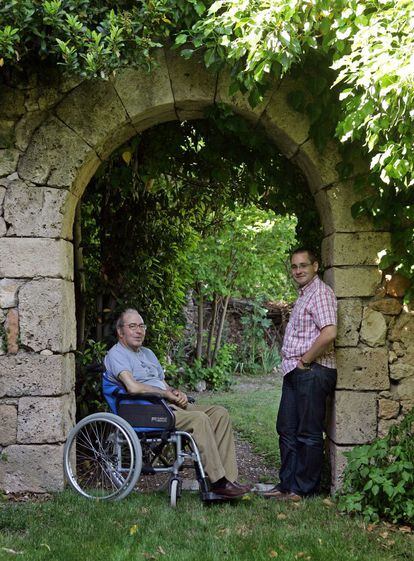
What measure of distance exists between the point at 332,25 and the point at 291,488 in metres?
2.80

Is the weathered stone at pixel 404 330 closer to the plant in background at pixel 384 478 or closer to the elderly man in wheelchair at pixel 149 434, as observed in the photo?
the plant in background at pixel 384 478

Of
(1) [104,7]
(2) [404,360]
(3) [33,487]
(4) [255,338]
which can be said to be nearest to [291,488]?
(2) [404,360]

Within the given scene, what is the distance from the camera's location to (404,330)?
444cm

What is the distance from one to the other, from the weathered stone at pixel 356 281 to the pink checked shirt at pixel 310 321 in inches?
3.5

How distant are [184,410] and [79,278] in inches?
66.1

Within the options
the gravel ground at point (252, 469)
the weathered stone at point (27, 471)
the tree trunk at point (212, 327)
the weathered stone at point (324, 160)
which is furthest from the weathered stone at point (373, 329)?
the tree trunk at point (212, 327)

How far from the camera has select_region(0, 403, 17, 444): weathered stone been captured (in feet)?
14.1

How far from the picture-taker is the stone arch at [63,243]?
4.31 meters

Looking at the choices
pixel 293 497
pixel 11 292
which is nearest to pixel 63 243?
pixel 11 292

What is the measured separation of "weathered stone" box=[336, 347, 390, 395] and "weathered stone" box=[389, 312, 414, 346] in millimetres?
122

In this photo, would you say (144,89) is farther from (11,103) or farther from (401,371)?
(401,371)

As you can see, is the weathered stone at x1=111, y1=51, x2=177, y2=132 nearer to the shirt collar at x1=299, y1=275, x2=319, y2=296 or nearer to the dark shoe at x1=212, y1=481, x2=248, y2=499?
the shirt collar at x1=299, y1=275, x2=319, y2=296

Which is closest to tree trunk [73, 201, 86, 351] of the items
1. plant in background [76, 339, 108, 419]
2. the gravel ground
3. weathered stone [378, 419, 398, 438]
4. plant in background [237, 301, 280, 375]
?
plant in background [76, 339, 108, 419]

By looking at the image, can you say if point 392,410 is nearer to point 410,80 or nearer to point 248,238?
point 410,80
